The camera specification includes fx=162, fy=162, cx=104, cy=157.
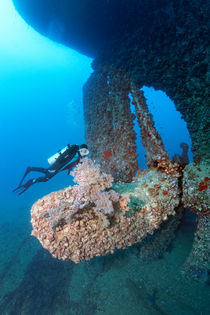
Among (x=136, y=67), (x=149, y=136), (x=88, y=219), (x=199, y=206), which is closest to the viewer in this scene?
(x=88, y=219)

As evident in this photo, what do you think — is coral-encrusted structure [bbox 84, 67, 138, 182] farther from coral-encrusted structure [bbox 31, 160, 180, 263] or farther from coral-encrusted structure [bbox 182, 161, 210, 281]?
coral-encrusted structure [bbox 31, 160, 180, 263]

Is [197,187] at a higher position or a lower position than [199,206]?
higher

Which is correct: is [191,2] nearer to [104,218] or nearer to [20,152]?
[104,218]

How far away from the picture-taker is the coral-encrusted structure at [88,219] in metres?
2.08

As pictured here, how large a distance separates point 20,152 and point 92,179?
10767 centimetres

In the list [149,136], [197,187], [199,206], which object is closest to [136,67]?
[149,136]

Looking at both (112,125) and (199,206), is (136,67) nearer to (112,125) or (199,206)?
(112,125)

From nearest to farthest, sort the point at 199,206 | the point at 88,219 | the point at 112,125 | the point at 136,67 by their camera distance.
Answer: the point at 88,219 < the point at 199,206 < the point at 136,67 < the point at 112,125

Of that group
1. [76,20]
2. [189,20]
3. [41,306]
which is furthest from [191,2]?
[41,306]

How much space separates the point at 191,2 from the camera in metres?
3.58

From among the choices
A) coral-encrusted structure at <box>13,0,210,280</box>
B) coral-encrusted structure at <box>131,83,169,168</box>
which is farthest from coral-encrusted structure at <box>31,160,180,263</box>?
coral-encrusted structure at <box>13,0,210,280</box>

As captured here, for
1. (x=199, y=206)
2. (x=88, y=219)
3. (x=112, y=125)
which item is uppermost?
(x=112, y=125)

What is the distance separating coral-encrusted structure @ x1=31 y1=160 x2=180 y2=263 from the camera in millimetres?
2078

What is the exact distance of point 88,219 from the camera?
217 centimetres
